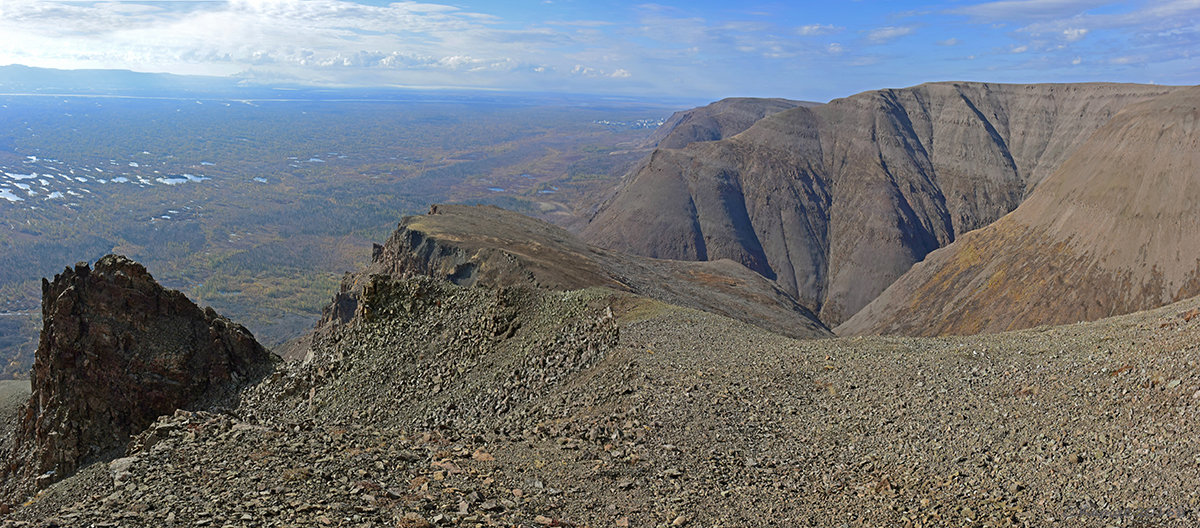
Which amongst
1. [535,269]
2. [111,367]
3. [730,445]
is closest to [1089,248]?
[535,269]

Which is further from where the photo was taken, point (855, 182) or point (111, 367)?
point (855, 182)

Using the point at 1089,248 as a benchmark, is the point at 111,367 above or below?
below

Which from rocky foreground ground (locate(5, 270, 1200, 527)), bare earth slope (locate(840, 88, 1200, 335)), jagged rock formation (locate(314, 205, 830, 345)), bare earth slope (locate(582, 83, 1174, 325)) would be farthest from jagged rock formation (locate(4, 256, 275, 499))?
bare earth slope (locate(582, 83, 1174, 325))

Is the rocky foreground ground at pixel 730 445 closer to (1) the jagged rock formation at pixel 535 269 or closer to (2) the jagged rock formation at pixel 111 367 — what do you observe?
(2) the jagged rock formation at pixel 111 367

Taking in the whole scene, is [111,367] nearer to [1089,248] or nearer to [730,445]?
[730,445]

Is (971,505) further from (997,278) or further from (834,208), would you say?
(834,208)

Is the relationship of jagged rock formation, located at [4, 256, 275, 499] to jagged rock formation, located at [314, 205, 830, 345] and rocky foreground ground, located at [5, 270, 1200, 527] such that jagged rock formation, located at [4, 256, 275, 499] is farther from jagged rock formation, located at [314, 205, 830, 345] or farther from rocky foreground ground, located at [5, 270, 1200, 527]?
jagged rock formation, located at [314, 205, 830, 345]

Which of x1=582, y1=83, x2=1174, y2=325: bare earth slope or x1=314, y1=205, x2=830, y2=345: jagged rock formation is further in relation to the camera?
x1=582, y1=83, x2=1174, y2=325: bare earth slope
